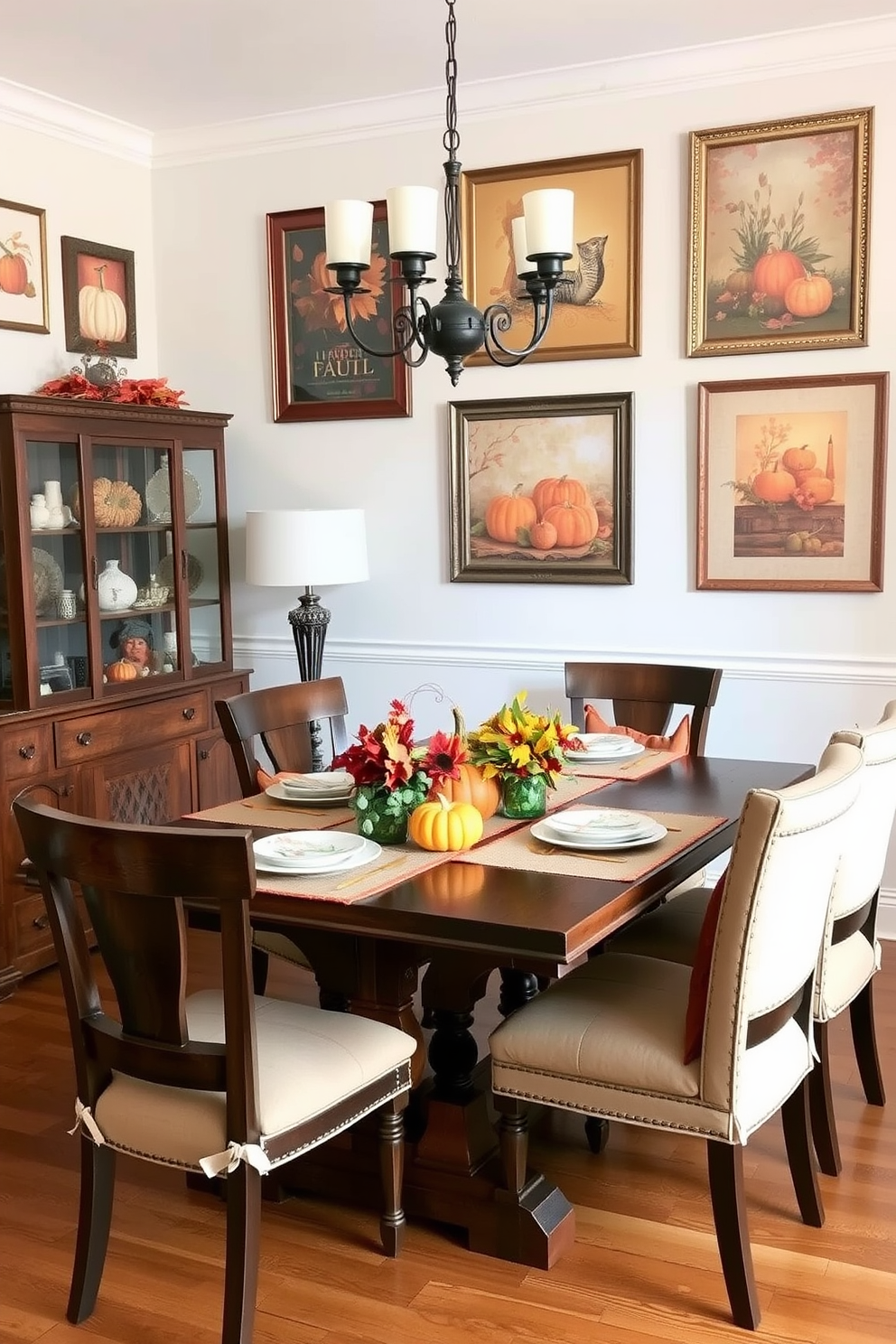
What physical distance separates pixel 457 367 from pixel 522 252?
0.27 metres

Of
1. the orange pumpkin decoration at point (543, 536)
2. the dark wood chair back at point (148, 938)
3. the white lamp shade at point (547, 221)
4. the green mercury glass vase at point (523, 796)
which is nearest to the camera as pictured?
the dark wood chair back at point (148, 938)

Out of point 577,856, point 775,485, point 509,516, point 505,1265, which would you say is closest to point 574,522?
point 509,516

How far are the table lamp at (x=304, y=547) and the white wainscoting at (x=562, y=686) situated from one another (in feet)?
1.53

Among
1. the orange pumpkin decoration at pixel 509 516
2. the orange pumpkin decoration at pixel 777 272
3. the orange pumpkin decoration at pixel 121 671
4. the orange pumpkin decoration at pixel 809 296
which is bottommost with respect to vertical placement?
the orange pumpkin decoration at pixel 121 671

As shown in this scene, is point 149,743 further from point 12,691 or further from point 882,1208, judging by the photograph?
point 882,1208

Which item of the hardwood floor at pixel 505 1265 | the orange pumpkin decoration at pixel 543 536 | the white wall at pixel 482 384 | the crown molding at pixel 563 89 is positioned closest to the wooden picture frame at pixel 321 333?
the white wall at pixel 482 384

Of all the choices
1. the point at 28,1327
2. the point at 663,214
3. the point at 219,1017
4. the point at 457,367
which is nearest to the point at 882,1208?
the point at 219,1017

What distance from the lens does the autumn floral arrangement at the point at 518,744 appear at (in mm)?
2621

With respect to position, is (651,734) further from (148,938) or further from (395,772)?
(148,938)

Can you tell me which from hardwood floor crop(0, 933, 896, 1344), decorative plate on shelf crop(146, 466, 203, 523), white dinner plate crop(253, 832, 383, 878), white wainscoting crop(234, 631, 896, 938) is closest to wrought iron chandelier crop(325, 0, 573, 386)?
white dinner plate crop(253, 832, 383, 878)

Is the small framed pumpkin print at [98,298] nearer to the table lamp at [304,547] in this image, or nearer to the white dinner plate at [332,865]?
the table lamp at [304,547]

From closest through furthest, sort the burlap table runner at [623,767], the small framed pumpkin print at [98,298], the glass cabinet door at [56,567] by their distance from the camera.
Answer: the burlap table runner at [623,767] < the glass cabinet door at [56,567] < the small framed pumpkin print at [98,298]

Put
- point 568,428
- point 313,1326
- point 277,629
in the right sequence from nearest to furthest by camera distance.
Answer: point 313,1326 → point 568,428 → point 277,629

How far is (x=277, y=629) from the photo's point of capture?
5.06m
